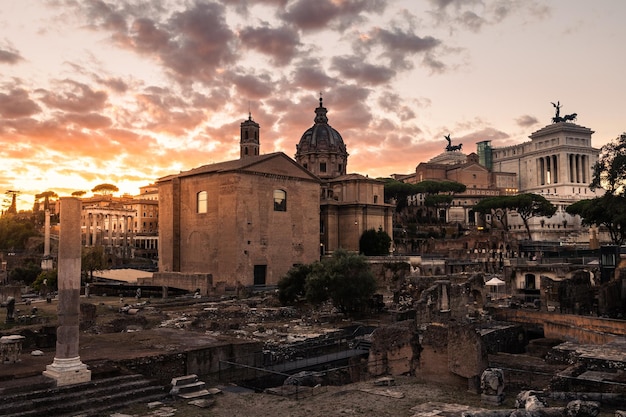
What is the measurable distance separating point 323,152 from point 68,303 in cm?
5993

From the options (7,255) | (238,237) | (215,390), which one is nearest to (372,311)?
(238,237)

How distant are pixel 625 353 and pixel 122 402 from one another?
39.5 feet

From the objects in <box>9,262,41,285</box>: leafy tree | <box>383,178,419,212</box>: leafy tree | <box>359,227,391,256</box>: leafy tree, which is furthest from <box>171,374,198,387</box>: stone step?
<box>383,178,419,212</box>: leafy tree

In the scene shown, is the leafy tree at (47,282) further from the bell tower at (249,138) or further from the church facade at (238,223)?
the bell tower at (249,138)

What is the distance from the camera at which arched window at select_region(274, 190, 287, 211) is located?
46.4m

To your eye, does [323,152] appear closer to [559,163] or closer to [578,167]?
[559,163]

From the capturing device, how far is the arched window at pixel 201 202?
46219mm

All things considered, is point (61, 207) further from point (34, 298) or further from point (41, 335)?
point (34, 298)

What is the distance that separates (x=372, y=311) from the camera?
100ft

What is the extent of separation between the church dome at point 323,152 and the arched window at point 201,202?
25747 mm

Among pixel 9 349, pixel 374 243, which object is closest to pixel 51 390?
pixel 9 349

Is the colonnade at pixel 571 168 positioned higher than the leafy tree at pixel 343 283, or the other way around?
the colonnade at pixel 571 168

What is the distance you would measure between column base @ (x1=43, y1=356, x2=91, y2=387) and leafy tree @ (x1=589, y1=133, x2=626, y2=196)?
1164 inches

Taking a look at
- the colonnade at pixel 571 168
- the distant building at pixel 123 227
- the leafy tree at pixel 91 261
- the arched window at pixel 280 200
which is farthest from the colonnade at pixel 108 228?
the colonnade at pixel 571 168
